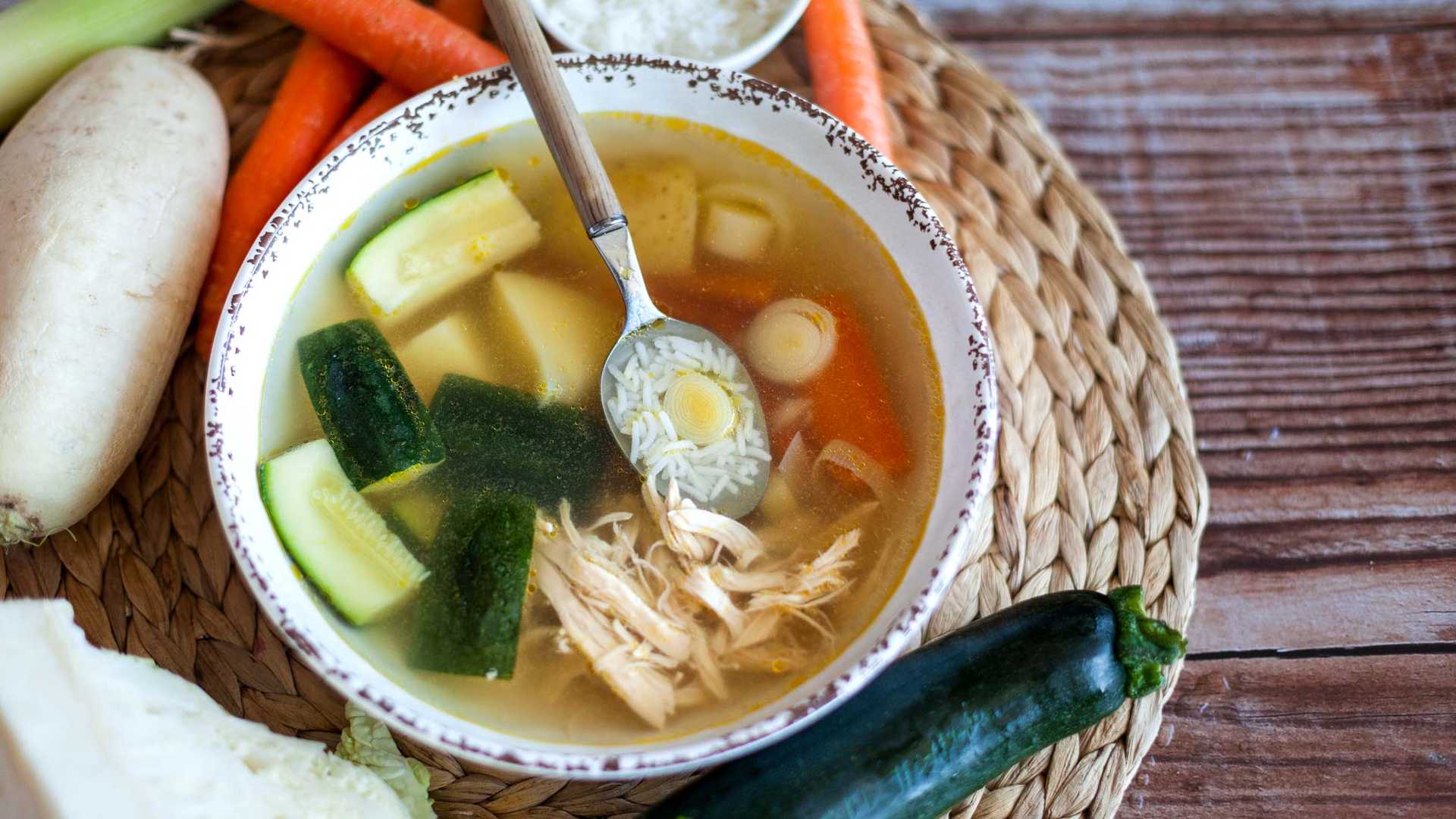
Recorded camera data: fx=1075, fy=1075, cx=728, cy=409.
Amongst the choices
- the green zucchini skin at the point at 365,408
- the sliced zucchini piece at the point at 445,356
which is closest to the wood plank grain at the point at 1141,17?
the sliced zucchini piece at the point at 445,356

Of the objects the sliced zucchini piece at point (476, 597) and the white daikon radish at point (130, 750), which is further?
the sliced zucchini piece at point (476, 597)

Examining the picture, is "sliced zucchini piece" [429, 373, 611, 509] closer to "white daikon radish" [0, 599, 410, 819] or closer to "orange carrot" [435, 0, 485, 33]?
"white daikon radish" [0, 599, 410, 819]

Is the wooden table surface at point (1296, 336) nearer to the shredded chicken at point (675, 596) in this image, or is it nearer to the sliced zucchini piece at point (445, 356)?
the shredded chicken at point (675, 596)

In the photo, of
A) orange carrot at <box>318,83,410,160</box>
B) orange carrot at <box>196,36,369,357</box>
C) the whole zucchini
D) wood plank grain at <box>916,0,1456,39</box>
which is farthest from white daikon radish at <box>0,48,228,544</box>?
wood plank grain at <box>916,0,1456,39</box>

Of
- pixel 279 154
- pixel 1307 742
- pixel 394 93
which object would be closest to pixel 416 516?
pixel 279 154

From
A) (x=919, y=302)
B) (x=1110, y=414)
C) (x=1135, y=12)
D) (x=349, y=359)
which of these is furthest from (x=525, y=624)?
(x=1135, y=12)
